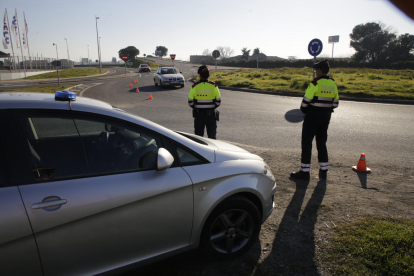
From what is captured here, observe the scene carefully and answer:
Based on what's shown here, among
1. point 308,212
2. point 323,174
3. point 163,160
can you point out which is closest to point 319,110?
point 323,174

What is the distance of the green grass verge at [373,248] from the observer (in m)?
2.73

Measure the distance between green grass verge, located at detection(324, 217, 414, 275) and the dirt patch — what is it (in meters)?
0.12

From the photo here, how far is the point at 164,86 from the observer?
21609 mm

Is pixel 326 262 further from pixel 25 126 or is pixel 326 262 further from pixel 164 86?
pixel 164 86

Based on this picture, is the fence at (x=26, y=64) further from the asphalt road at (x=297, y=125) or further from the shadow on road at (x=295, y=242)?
the shadow on road at (x=295, y=242)

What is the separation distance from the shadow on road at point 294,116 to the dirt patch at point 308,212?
388 cm

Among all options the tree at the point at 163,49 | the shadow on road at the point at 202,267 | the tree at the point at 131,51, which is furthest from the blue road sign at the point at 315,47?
the tree at the point at 163,49

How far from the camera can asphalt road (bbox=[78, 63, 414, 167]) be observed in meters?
6.62

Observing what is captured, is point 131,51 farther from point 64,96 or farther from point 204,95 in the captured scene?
point 64,96

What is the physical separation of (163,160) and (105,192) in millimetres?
468

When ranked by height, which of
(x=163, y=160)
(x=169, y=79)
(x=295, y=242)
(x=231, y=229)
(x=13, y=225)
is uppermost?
(x=169, y=79)

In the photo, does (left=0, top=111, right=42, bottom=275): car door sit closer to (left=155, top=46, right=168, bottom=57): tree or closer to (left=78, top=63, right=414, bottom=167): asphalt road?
(left=78, top=63, right=414, bottom=167): asphalt road

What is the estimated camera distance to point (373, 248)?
2.99 metres

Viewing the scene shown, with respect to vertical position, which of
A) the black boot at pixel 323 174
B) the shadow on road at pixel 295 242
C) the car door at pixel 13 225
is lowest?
the shadow on road at pixel 295 242
